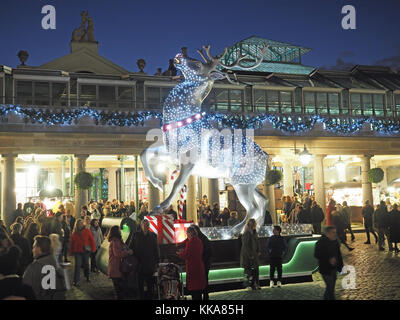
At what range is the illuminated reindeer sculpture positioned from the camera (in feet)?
34.7

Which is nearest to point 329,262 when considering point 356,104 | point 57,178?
point 356,104

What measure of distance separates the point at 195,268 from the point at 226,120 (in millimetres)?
16183

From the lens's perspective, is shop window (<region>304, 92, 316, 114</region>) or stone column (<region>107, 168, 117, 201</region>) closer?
shop window (<region>304, 92, 316, 114</region>)

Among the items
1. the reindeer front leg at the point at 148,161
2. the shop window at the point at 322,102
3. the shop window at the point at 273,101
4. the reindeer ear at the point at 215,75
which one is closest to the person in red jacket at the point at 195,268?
the reindeer front leg at the point at 148,161

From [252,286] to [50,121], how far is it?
1455 cm

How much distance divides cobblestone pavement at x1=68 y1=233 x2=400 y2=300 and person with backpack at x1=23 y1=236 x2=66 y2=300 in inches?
149

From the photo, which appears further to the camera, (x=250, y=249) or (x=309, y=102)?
(x=309, y=102)

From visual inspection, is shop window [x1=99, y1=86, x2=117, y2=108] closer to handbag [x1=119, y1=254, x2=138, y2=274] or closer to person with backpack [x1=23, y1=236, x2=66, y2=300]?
handbag [x1=119, y1=254, x2=138, y2=274]

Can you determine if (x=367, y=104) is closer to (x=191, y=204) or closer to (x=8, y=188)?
(x=191, y=204)

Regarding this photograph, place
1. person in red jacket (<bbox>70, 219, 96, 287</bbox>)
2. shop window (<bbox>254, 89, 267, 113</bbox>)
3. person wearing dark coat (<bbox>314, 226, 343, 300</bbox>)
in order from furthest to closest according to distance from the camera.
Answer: shop window (<bbox>254, 89, 267, 113</bbox>)
person in red jacket (<bbox>70, 219, 96, 287</bbox>)
person wearing dark coat (<bbox>314, 226, 343, 300</bbox>)

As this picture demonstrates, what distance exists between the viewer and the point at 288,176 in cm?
3070

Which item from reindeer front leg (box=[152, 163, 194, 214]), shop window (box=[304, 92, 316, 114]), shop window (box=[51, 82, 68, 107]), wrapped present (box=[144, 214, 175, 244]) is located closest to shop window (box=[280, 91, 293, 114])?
shop window (box=[304, 92, 316, 114])

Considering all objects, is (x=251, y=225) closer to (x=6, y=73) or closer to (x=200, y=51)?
(x=200, y=51)
